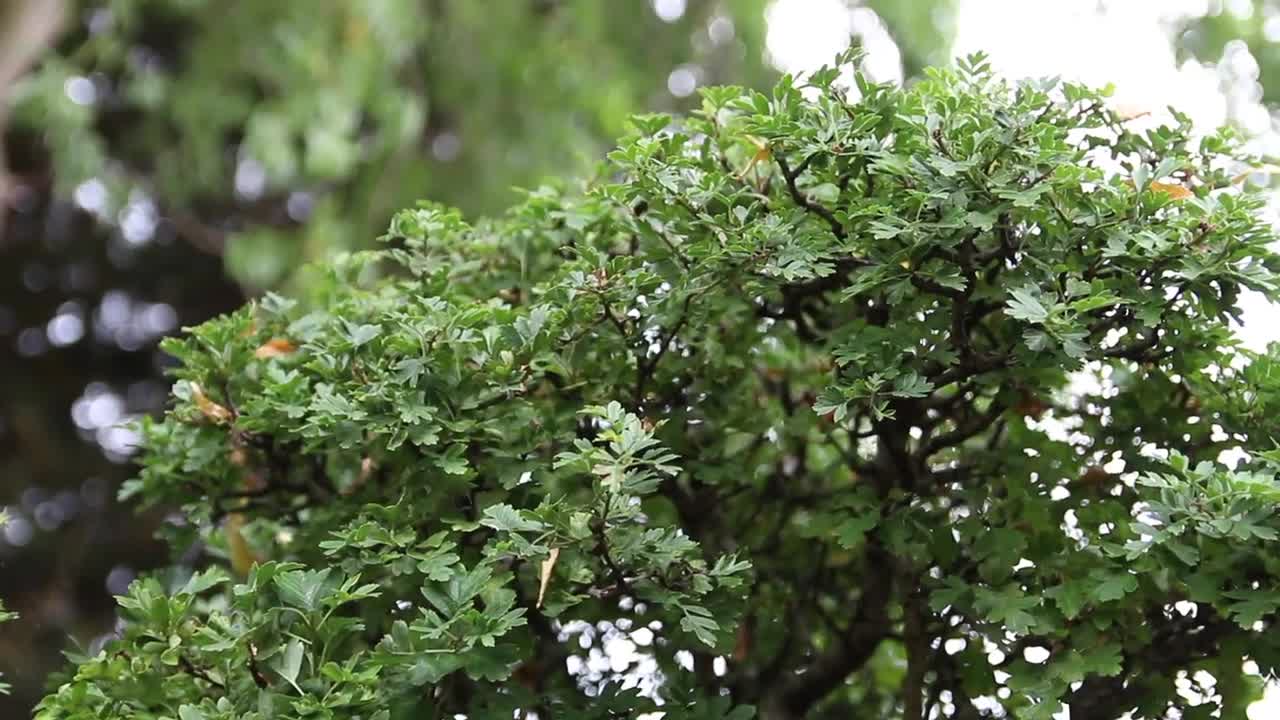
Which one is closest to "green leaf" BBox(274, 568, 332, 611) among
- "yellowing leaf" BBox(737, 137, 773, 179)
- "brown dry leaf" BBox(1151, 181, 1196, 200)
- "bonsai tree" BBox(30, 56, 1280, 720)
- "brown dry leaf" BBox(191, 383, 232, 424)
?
"bonsai tree" BBox(30, 56, 1280, 720)

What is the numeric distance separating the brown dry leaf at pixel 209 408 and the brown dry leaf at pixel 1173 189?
1089 millimetres

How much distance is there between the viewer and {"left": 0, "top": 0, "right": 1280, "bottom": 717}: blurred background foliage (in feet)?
11.3

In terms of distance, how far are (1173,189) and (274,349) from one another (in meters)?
1.07

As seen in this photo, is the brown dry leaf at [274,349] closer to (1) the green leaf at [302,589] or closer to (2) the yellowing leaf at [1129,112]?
(1) the green leaf at [302,589]

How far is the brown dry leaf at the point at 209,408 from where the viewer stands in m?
1.55

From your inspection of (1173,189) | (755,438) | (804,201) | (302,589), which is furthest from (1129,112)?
(302,589)

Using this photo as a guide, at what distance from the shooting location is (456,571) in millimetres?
1255

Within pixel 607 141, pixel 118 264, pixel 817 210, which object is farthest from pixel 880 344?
pixel 118 264

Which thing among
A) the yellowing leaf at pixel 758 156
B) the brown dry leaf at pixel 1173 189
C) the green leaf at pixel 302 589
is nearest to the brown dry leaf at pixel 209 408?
the green leaf at pixel 302 589

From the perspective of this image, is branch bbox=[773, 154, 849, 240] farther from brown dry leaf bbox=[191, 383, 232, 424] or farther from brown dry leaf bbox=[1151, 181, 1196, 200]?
brown dry leaf bbox=[191, 383, 232, 424]

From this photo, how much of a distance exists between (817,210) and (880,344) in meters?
0.18

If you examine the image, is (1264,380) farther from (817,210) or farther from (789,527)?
(789,527)

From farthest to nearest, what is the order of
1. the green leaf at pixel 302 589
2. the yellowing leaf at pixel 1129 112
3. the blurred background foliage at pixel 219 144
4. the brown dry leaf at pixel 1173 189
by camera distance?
1. the blurred background foliage at pixel 219 144
2. the yellowing leaf at pixel 1129 112
3. the brown dry leaf at pixel 1173 189
4. the green leaf at pixel 302 589

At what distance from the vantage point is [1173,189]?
4.45 ft
